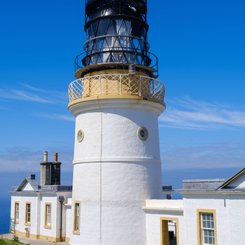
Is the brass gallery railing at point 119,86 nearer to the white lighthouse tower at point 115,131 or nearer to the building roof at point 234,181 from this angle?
the white lighthouse tower at point 115,131

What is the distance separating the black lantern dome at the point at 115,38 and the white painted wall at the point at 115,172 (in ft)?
6.53

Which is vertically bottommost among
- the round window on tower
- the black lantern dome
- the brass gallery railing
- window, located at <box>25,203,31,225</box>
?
window, located at <box>25,203,31,225</box>

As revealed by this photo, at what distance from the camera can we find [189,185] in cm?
1573

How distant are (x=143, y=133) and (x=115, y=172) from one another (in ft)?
8.04

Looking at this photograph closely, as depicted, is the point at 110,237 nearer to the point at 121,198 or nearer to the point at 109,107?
the point at 121,198

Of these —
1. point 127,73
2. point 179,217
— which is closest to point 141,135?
point 127,73

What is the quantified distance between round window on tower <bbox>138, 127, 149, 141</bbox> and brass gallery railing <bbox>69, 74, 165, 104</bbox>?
62.2 inches

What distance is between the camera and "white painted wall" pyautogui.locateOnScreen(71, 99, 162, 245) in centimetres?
1817

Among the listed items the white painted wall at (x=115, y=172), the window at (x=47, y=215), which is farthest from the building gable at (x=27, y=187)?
the white painted wall at (x=115, y=172)

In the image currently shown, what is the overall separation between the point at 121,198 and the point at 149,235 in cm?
220

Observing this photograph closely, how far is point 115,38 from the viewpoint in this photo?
19.0 meters

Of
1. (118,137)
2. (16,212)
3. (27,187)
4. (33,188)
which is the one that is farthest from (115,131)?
(16,212)

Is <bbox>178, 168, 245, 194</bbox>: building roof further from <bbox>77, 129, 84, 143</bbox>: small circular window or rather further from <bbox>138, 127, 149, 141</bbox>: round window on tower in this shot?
<bbox>77, 129, 84, 143</bbox>: small circular window

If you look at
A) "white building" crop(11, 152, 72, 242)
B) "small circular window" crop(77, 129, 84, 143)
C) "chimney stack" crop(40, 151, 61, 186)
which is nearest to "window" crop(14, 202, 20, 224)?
"white building" crop(11, 152, 72, 242)
